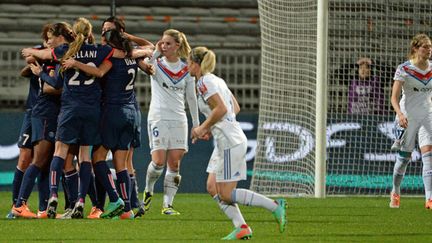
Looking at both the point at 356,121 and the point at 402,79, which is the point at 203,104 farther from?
the point at 356,121

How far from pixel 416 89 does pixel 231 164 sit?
4.89 m

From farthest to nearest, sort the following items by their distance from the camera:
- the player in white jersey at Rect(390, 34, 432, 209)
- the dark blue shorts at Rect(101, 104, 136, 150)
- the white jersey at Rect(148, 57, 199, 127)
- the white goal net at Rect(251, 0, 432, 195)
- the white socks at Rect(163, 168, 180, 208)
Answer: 1. the white goal net at Rect(251, 0, 432, 195)
2. the player in white jersey at Rect(390, 34, 432, 209)
3. the white socks at Rect(163, 168, 180, 208)
4. the white jersey at Rect(148, 57, 199, 127)
5. the dark blue shorts at Rect(101, 104, 136, 150)

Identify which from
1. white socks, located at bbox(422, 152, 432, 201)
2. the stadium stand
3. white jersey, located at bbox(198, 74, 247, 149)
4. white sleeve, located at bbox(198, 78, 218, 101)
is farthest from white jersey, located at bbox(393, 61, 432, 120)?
the stadium stand

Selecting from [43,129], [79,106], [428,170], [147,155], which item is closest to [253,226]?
[79,106]

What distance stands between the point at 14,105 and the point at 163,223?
8215 millimetres

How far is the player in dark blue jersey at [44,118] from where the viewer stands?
11.3 metres

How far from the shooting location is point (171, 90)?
12344 mm

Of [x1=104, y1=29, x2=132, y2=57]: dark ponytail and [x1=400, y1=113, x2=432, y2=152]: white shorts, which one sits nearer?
[x1=104, y1=29, x2=132, y2=57]: dark ponytail

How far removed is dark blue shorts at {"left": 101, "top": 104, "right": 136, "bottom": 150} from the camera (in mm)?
11273

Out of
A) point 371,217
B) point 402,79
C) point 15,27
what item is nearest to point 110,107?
point 371,217

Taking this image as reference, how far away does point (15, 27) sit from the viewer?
21.9 m

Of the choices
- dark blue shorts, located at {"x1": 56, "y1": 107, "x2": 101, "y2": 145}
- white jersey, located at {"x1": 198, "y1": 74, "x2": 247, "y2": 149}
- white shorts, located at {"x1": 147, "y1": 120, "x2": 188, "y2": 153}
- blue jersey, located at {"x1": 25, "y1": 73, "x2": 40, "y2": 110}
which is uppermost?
white jersey, located at {"x1": 198, "y1": 74, "x2": 247, "y2": 149}

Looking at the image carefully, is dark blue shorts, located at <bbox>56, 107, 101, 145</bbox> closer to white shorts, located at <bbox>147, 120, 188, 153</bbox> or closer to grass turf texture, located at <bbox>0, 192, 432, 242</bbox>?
grass turf texture, located at <bbox>0, 192, 432, 242</bbox>

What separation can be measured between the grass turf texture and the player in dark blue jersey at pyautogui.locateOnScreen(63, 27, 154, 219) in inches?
20.0
